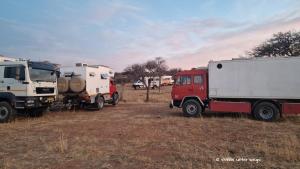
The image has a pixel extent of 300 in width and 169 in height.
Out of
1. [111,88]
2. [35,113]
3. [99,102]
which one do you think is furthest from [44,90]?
[111,88]

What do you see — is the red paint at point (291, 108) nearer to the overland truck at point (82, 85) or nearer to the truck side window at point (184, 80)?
the truck side window at point (184, 80)

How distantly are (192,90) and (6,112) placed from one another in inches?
368

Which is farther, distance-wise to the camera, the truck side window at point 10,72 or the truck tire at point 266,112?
the truck side window at point 10,72

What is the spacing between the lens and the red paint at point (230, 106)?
549 inches

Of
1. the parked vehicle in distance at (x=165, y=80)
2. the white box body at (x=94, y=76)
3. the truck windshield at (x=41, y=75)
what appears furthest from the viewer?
the parked vehicle in distance at (x=165, y=80)

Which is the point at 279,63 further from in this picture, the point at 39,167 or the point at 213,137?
the point at 39,167

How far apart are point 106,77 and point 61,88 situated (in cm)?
371

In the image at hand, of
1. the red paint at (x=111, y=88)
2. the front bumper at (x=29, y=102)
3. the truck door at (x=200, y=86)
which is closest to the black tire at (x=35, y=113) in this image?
the front bumper at (x=29, y=102)

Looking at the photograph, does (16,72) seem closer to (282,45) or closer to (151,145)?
(151,145)

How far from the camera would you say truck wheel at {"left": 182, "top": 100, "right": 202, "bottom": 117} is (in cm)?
1500

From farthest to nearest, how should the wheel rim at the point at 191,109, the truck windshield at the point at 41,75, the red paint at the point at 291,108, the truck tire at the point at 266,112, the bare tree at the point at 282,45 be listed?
the bare tree at the point at 282,45 < the wheel rim at the point at 191,109 < the truck windshield at the point at 41,75 < the truck tire at the point at 266,112 < the red paint at the point at 291,108

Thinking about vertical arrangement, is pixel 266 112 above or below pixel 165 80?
below

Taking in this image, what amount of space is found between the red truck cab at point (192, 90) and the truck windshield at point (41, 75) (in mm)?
6773

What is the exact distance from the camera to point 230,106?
14.2 metres
